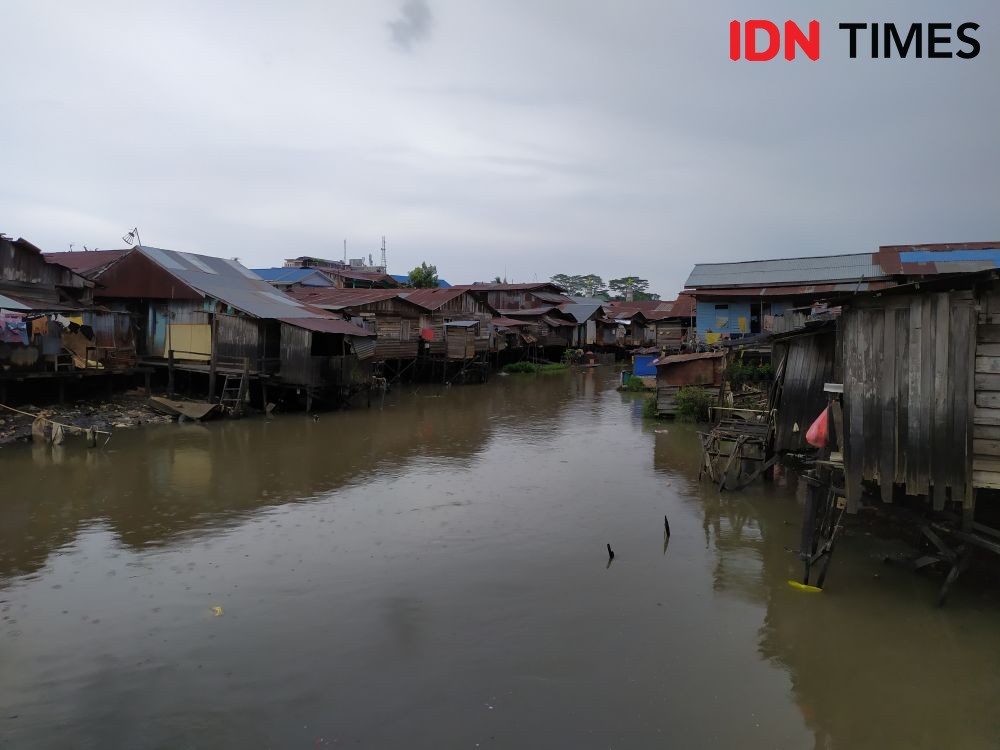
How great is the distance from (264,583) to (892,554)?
332 inches

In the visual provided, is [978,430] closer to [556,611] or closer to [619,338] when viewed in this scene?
[556,611]

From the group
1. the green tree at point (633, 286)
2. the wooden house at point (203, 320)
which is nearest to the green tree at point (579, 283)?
the green tree at point (633, 286)

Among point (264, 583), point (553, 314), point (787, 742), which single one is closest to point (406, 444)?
point (264, 583)

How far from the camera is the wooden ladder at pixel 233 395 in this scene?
20.9 m

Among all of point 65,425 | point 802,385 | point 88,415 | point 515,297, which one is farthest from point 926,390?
point 515,297

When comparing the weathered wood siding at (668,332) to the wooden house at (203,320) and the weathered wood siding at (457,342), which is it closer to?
the weathered wood siding at (457,342)

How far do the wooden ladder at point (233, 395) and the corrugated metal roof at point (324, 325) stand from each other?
2.37m

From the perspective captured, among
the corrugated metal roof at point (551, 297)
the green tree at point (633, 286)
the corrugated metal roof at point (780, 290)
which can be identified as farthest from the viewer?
the green tree at point (633, 286)

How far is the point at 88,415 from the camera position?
18.7 metres

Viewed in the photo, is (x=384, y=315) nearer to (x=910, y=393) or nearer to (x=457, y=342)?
(x=457, y=342)

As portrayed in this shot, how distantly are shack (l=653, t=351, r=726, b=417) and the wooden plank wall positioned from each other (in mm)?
14572

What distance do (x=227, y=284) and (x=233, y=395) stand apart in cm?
467

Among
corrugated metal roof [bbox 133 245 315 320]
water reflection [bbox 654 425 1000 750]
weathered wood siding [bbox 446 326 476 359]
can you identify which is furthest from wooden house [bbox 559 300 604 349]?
water reflection [bbox 654 425 1000 750]

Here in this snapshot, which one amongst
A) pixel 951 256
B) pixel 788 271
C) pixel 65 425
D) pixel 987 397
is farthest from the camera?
pixel 788 271
